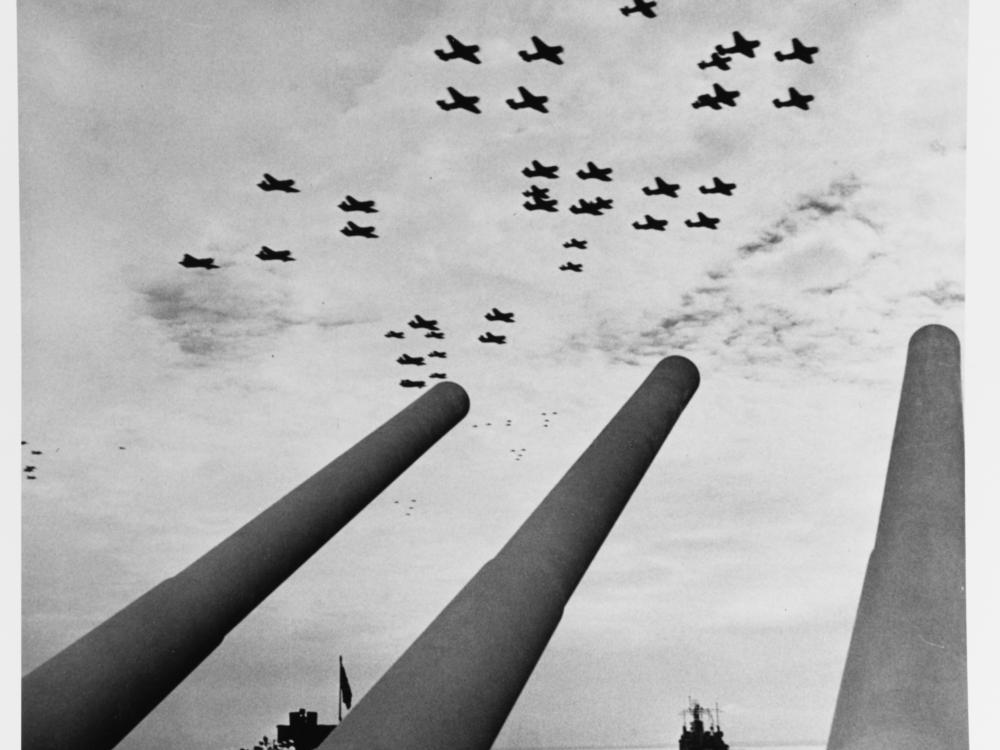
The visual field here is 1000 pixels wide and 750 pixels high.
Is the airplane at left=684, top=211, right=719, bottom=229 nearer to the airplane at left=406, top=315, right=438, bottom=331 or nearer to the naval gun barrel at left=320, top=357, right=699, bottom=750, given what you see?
the airplane at left=406, top=315, right=438, bottom=331

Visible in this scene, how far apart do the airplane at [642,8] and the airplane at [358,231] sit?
743 cm

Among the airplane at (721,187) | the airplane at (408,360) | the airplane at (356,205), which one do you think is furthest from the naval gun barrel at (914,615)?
the airplane at (408,360)

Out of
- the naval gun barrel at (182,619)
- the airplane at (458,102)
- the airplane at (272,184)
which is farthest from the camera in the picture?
the airplane at (272,184)

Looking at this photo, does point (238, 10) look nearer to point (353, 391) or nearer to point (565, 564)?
point (565, 564)

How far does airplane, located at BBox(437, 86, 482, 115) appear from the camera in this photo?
17.7 m

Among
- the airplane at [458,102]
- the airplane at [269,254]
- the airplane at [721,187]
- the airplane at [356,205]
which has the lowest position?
the airplane at [269,254]

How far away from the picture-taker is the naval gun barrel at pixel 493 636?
7.76m

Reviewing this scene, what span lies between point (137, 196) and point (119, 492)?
4.73m

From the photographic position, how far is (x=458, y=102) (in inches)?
705

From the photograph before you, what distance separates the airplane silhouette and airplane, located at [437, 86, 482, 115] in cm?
422

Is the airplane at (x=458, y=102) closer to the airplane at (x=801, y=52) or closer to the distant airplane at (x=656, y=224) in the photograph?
the distant airplane at (x=656, y=224)

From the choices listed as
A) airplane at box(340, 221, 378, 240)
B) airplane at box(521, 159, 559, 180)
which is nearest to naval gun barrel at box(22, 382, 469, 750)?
airplane at box(340, 221, 378, 240)

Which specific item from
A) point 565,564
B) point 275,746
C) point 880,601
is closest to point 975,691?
point 880,601

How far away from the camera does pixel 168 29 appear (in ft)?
44.2
